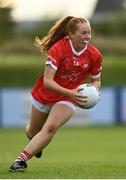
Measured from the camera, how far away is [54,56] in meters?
11.6

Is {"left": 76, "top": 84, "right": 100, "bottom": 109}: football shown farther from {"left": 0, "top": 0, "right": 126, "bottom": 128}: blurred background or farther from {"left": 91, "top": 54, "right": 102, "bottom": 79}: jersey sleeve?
{"left": 0, "top": 0, "right": 126, "bottom": 128}: blurred background

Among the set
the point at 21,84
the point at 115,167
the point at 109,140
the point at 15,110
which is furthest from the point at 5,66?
the point at 115,167

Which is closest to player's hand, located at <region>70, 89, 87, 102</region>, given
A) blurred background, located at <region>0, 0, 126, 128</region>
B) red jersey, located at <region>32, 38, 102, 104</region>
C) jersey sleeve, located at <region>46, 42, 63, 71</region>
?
red jersey, located at <region>32, 38, 102, 104</region>

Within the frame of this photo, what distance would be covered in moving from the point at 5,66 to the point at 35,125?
970 inches

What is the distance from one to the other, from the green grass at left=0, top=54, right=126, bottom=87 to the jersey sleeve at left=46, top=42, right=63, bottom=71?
24011 millimetres

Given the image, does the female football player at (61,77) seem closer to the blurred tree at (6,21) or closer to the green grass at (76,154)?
the green grass at (76,154)

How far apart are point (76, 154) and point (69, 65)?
398 inches

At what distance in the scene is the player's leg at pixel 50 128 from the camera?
1154cm

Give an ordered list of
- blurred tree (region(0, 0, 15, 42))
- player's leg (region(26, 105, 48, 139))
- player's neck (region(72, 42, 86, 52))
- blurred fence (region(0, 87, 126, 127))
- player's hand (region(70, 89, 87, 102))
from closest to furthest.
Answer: player's hand (region(70, 89, 87, 102)) → player's neck (region(72, 42, 86, 52)) → player's leg (region(26, 105, 48, 139)) → blurred fence (region(0, 87, 126, 127)) → blurred tree (region(0, 0, 15, 42))

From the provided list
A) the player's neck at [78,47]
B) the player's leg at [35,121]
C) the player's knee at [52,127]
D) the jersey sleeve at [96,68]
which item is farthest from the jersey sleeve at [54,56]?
the player's leg at [35,121]

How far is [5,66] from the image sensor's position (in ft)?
121

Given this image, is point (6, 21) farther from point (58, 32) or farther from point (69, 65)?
point (69, 65)

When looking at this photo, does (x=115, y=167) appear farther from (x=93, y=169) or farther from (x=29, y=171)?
(x=29, y=171)

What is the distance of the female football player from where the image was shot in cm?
1154
